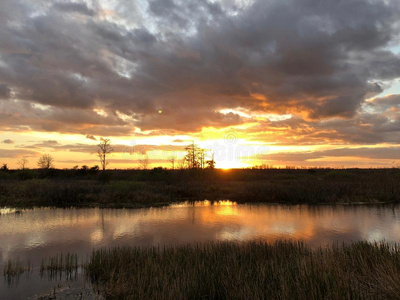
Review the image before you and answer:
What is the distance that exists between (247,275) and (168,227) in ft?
42.5

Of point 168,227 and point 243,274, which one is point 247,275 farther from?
point 168,227

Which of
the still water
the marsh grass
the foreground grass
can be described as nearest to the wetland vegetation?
the foreground grass

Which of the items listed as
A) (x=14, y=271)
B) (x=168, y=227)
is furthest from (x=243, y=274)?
(x=168, y=227)

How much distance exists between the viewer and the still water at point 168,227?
16.0 metres

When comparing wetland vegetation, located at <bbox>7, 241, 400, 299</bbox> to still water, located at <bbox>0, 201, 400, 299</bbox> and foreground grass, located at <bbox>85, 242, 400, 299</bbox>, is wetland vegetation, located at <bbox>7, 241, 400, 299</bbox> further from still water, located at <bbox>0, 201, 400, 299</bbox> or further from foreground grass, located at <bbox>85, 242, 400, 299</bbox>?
still water, located at <bbox>0, 201, 400, 299</bbox>

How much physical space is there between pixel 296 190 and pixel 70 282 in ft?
105

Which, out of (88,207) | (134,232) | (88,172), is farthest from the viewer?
(88,172)

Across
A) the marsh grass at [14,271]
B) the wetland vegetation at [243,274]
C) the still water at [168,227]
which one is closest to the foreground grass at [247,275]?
the wetland vegetation at [243,274]

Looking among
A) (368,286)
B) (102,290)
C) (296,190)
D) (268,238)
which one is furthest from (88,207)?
(368,286)

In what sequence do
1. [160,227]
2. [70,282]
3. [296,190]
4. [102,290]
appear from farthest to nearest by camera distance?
[296,190] → [160,227] → [70,282] → [102,290]

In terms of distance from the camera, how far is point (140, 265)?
1143cm

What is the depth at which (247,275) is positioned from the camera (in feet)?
31.1

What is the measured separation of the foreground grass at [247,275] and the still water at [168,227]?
300 cm

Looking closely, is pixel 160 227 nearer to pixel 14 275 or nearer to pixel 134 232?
pixel 134 232
